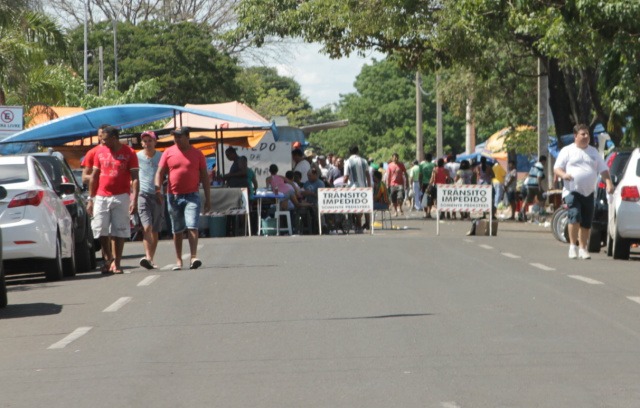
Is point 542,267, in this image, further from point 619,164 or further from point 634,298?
point 619,164

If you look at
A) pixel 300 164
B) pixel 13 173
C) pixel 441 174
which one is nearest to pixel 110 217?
pixel 13 173

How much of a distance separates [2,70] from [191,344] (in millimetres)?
23555

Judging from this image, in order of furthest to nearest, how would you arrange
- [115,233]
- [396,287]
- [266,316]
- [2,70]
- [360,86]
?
[360,86] → [2,70] → [115,233] → [396,287] → [266,316]

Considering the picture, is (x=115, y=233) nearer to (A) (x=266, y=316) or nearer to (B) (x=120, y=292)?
(B) (x=120, y=292)

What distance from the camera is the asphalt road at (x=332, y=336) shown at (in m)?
8.05

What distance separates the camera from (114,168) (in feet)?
59.8

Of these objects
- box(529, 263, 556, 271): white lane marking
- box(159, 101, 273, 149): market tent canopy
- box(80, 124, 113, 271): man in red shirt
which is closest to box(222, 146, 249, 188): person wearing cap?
box(159, 101, 273, 149): market tent canopy

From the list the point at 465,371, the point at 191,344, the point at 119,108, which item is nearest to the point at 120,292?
the point at 191,344

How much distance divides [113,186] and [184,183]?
906 mm

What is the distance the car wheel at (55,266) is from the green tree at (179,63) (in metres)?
44.7

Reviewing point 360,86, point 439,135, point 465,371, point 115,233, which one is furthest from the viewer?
point 360,86

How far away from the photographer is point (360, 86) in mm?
116750

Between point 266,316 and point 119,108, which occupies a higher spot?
point 119,108

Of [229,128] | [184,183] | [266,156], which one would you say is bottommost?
[184,183]
